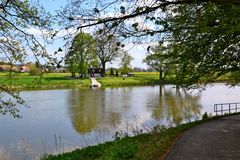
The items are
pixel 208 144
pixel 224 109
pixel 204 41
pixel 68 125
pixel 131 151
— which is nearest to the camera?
pixel 131 151

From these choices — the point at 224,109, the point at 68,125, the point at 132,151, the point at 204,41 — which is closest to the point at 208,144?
the point at 132,151

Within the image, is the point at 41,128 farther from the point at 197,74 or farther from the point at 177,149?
Result: the point at 177,149

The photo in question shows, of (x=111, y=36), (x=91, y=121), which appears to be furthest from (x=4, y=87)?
(x=91, y=121)

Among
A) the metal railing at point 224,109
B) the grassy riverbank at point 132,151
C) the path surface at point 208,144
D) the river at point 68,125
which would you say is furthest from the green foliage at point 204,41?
the metal railing at point 224,109

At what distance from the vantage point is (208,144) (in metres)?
13.9

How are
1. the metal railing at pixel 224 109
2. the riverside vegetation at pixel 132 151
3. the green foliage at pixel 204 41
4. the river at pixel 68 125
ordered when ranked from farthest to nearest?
the metal railing at pixel 224 109
the river at pixel 68 125
the riverside vegetation at pixel 132 151
the green foliage at pixel 204 41

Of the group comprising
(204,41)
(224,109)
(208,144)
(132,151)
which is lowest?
(224,109)

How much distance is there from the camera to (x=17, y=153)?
18.5m

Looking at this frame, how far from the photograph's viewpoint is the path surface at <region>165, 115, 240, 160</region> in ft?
38.7

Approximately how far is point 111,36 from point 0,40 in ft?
16.5

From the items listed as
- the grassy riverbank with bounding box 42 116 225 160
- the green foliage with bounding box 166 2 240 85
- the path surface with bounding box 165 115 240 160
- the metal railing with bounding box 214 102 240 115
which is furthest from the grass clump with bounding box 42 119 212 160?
the metal railing with bounding box 214 102 240 115

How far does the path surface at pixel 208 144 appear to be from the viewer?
1180 centimetres

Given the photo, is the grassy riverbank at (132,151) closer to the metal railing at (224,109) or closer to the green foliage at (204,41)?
the green foliage at (204,41)

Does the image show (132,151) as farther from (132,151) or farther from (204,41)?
(204,41)
